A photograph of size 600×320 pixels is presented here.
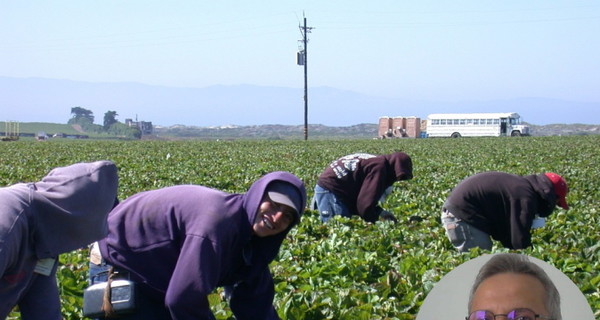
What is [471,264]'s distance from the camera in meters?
1.57

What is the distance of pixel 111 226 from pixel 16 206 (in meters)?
0.64

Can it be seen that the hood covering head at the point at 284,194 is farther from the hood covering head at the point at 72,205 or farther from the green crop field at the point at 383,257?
the green crop field at the point at 383,257

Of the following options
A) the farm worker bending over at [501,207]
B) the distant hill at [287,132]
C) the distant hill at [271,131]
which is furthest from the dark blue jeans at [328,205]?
the distant hill at [287,132]

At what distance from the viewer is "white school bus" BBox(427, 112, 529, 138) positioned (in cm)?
6131

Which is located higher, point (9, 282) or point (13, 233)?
point (13, 233)

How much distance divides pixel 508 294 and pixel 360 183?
6750 millimetres

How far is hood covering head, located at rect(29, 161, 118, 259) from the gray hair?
1.82 metres

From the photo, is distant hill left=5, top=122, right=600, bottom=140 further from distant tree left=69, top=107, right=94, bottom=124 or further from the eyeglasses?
the eyeglasses

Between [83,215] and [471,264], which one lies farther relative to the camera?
[83,215]

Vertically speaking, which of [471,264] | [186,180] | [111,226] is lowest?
[186,180]

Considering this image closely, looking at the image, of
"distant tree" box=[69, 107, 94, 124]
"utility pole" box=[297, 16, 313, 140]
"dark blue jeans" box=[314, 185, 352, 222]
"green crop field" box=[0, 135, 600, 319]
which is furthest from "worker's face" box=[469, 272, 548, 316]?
"distant tree" box=[69, 107, 94, 124]

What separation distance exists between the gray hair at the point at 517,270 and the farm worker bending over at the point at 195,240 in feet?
5.67

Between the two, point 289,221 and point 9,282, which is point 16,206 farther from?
point 289,221

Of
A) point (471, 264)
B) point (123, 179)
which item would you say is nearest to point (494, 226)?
point (471, 264)
